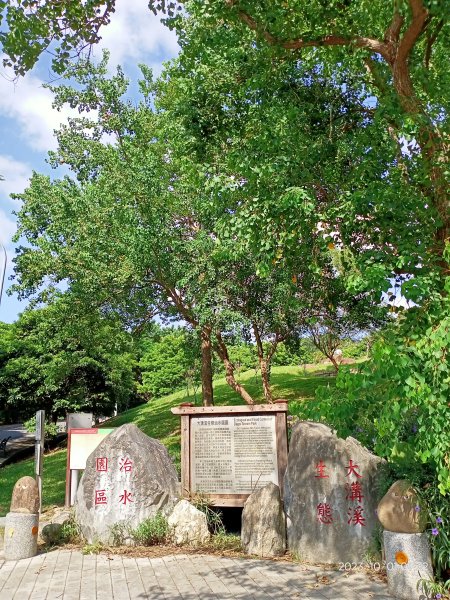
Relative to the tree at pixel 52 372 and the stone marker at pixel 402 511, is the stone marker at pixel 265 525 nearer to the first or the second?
the stone marker at pixel 402 511

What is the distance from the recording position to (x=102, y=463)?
9.16 metres

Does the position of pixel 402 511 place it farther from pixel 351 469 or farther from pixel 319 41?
pixel 319 41

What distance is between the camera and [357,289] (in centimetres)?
693

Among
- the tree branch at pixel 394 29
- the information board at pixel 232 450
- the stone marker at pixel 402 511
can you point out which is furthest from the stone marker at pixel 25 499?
the tree branch at pixel 394 29

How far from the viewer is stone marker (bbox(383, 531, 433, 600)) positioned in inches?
242

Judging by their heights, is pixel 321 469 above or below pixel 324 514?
above

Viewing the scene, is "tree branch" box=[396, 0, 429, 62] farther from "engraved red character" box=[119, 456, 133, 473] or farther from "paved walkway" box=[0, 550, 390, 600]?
"engraved red character" box=[119, 456, 133, 473]

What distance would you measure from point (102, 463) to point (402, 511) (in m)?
5.04

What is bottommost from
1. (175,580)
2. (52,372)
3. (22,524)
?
(175,580)

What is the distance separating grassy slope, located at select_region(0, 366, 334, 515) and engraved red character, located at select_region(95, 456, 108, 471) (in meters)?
5.73

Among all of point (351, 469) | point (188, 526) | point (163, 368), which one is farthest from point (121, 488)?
point (163, 368)

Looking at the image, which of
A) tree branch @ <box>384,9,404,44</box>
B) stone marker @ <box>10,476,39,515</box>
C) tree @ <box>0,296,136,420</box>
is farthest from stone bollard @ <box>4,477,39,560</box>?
tree @ <box>0,296,136,420</box>

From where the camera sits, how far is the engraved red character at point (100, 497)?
8.91m

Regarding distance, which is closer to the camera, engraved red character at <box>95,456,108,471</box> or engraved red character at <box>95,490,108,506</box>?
engraved red character at <box>95,490,108,506</box>
